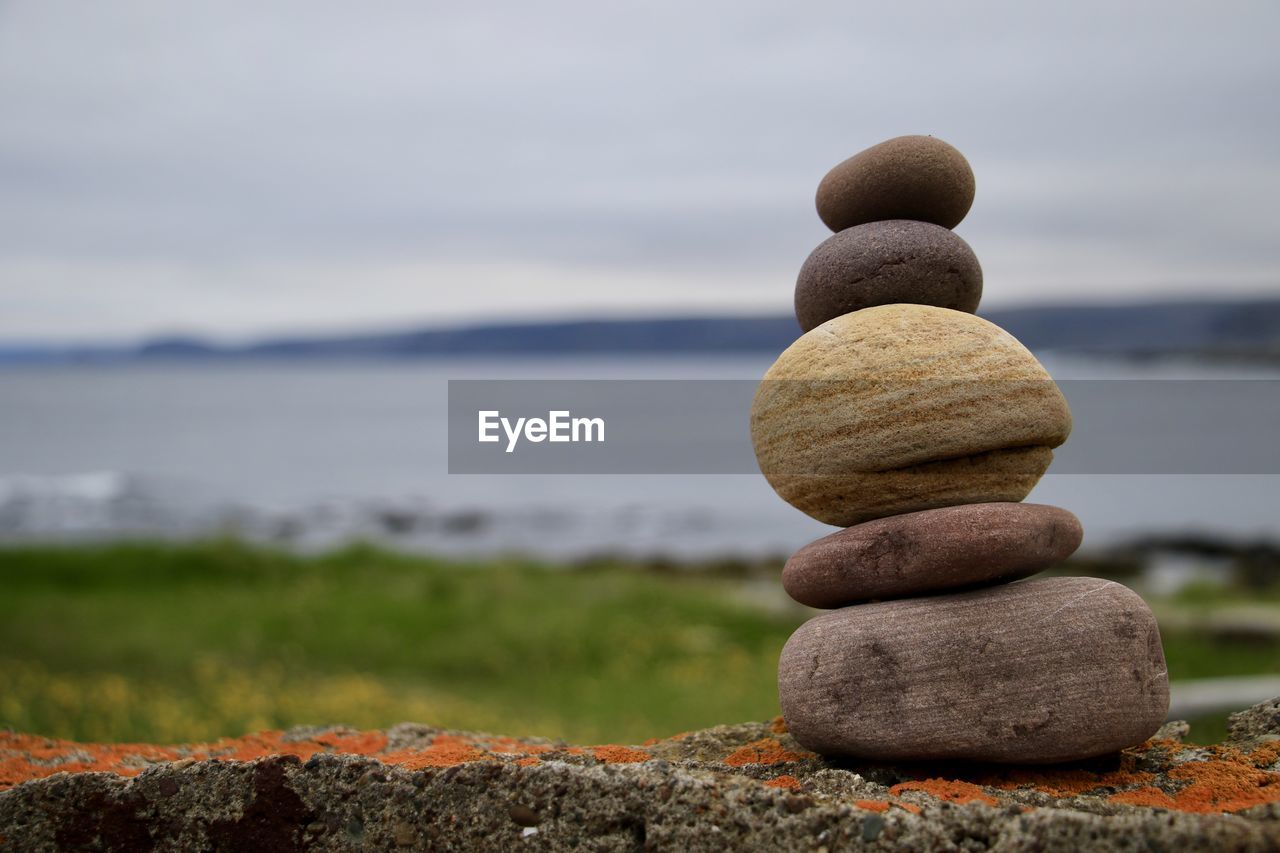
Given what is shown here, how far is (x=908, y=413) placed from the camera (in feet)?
16.3

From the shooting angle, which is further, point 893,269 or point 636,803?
point 893,269

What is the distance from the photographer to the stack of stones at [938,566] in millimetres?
4758

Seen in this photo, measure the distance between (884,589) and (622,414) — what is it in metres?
65.5

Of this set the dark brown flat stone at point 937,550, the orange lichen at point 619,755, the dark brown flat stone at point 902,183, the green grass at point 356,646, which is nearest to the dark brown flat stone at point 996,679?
the dark brown flat stone at point 937,550

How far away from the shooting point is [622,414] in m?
70.6

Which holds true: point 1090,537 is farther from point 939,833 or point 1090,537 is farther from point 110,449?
point 110,449

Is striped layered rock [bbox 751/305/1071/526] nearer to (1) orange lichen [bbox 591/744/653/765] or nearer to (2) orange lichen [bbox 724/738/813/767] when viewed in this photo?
(2) orange lichen [bbox 724/738/813/767]

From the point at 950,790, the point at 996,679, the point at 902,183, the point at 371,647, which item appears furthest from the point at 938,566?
the point at 371,647

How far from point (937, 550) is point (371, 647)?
11.3 metres

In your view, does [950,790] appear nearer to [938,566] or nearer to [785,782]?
[785,782]

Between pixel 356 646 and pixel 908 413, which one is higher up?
pixel 908 413

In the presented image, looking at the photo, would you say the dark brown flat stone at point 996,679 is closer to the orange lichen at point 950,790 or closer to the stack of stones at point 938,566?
the stack of stones at point 938,566

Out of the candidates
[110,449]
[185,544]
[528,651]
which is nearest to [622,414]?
[110,449]

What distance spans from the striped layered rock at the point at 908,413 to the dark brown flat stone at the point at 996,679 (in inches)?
22.2
